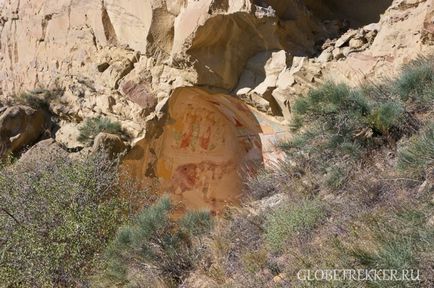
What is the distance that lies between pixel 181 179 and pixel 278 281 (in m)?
7.07

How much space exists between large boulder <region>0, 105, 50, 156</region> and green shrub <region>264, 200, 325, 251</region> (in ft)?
26.9

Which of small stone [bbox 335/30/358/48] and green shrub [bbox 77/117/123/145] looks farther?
green shrub [bbox 77/117/123/145]

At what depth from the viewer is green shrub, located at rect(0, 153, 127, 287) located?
764cm

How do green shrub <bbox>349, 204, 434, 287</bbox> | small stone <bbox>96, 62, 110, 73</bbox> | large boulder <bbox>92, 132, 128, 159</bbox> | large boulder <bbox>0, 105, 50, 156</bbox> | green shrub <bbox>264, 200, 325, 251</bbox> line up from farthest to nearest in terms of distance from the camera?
1. large boulder <bbox>0, 105, 50, 156</bbox>
2. small stone <bbox>96, 62, 110, 73</bbox>
3. large boulder <bbox>92, 132, 128, 159</bbox>
4. green shrub <bbox>264, 200, 325, 251</bbox>
5. green shrub <bbox>349, 204, 434, 287</bbox>

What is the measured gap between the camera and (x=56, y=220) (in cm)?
838

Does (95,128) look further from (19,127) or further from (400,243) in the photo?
(400,243)

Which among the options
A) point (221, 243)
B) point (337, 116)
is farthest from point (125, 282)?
point (337, 116)

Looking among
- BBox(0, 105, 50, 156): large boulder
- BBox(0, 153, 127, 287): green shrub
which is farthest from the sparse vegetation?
BBox(0, 105, 50, 156): large boulder

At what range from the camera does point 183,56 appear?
985 centimetres

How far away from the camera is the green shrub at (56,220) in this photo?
7.64 metres

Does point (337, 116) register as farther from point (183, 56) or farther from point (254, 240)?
point (183, 56)

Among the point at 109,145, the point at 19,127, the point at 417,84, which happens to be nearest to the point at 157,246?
the point at 109,145

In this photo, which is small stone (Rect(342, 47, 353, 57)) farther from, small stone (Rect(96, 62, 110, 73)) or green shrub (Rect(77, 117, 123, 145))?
small stone (Rect(96, 62, 110, 73))

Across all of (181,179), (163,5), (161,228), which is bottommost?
(181,179)
